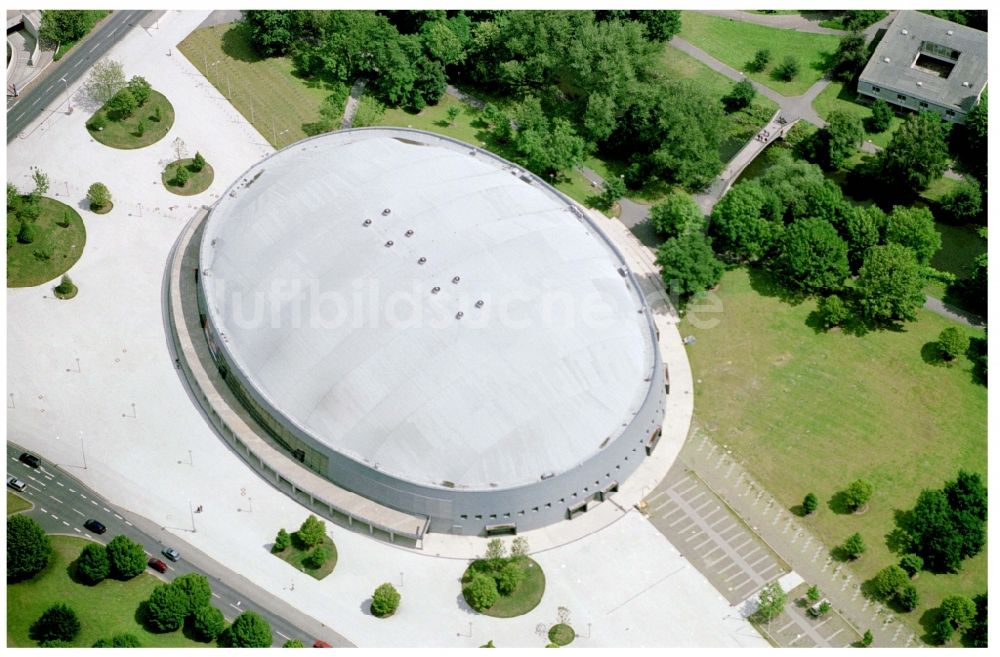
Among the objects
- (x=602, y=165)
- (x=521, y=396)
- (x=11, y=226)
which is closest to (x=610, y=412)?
(x=521, y=396)

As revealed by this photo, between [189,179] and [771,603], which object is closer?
[771,603]

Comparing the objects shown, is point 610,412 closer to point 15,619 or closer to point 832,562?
point 832,562

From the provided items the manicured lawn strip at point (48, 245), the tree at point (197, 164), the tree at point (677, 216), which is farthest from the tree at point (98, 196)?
the tree at point (677, 216)

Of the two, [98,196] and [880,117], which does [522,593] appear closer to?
[98,196]

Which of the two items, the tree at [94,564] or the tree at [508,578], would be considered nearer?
the tree at [94,564]

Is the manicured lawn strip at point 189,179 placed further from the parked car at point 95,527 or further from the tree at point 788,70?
the tree at point 788,70

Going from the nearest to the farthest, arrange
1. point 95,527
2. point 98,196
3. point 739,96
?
1. point 95,527
2. point 98,196
3. point 739,96

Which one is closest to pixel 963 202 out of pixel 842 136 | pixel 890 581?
pixel 842 136

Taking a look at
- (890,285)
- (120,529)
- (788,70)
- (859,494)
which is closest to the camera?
(120,529)
